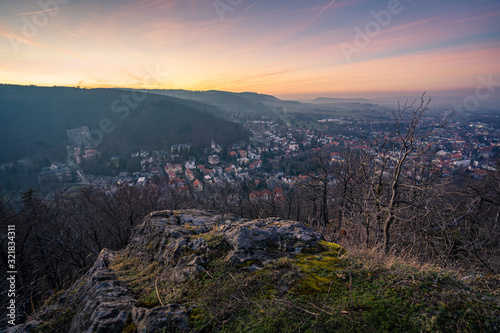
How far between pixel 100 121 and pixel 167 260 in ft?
483

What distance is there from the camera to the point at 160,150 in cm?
8769

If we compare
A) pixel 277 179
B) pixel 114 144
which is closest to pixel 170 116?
pixel 114 144

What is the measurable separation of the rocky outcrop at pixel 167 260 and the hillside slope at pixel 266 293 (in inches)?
0.8

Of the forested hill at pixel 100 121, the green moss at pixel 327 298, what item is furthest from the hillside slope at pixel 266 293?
the forested hill at pixel 100 121

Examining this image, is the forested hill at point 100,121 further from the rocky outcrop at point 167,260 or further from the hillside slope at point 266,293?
the hillside slope at point 266,293

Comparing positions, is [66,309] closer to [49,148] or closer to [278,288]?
[278,288]

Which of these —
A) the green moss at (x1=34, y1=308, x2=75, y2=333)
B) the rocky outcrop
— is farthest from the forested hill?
the green moss at (x1=34, y1=308, x2=75, y2=333)

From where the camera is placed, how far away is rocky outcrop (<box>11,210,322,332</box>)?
2.96 m

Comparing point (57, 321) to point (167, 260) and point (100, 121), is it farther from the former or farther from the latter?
point (100, 121)

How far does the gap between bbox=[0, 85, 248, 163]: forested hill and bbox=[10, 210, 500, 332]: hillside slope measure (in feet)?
290

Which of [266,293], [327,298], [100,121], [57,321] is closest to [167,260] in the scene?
[57,321]

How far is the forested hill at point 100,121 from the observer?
90062 mm

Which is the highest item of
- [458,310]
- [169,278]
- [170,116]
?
[170,116]

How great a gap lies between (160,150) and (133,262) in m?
90.8
